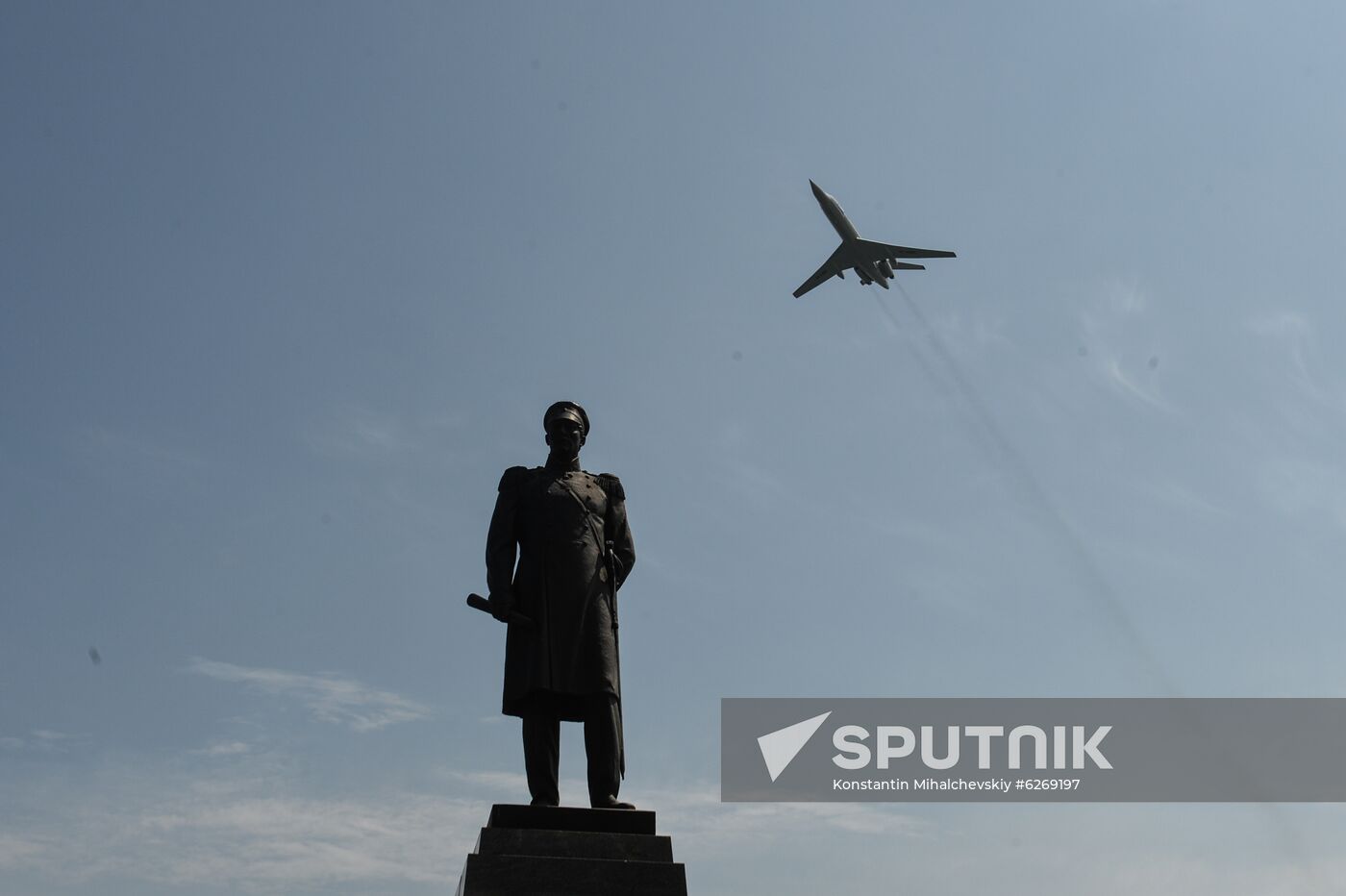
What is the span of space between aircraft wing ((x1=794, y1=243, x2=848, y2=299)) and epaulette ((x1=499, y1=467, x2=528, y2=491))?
159ft

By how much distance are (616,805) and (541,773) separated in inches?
26.0

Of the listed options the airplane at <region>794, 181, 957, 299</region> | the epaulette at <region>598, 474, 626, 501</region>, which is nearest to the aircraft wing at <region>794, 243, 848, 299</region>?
the airplane at <region>794, 181, 957, 299</region>

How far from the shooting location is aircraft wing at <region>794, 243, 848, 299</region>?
57969mm

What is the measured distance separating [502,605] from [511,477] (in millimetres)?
1172

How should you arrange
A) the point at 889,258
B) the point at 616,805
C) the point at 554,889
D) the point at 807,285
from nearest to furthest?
the point at 554,889, the point at 616,805, the point at 889,258, the point at 807,285

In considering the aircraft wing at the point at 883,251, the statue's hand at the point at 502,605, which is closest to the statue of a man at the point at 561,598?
the statue's hand at the point at 502,605

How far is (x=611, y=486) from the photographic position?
10461 millimetres

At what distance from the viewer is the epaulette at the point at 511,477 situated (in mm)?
10234

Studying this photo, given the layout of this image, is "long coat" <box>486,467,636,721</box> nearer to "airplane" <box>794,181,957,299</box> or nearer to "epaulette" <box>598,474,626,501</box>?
"epaulette" <box>598,474,626,501</box>

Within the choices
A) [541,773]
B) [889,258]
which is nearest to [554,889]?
[541,773]

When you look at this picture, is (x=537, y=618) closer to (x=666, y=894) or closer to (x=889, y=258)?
(x=666, y=894)

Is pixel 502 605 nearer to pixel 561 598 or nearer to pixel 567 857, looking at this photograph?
pixel 561 598

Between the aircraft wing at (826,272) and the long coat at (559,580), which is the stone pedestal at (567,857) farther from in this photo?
the aircraft wing at (826,272)

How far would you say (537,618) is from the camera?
9641 mm
